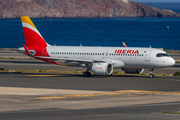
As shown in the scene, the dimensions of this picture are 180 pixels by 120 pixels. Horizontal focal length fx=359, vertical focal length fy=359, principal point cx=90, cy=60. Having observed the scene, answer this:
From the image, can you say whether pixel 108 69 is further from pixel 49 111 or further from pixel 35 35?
pixel 49 111

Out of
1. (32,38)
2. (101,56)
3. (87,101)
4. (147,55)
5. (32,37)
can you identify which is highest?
(32,37)

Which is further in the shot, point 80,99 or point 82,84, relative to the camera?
point 82,84

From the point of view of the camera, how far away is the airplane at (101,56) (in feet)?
151

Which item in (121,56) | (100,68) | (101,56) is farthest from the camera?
(101,56)

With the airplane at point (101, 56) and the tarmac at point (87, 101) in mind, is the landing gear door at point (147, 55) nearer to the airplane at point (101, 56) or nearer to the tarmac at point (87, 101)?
the airplane at point (101, 56)

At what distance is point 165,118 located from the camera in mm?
19203

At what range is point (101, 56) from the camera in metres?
48.7

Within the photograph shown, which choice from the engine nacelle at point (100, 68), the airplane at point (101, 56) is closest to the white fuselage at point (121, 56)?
the airplane at point (101, 56)

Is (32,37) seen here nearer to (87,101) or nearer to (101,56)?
(101,56)

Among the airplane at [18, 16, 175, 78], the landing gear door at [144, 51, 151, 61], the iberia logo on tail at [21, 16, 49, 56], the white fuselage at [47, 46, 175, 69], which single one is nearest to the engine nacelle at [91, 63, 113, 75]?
the airplane at [18, 16, 175, 78]

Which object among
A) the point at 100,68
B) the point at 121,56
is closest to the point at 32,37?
the point at 100,68

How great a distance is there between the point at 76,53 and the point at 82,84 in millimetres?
11649

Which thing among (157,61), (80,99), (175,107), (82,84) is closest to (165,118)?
(175,107)

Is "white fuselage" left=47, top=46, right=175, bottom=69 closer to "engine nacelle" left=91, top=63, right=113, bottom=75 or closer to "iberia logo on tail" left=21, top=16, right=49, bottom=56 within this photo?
"engine nacelle" left=91, top=63, right=113, bottom=75
